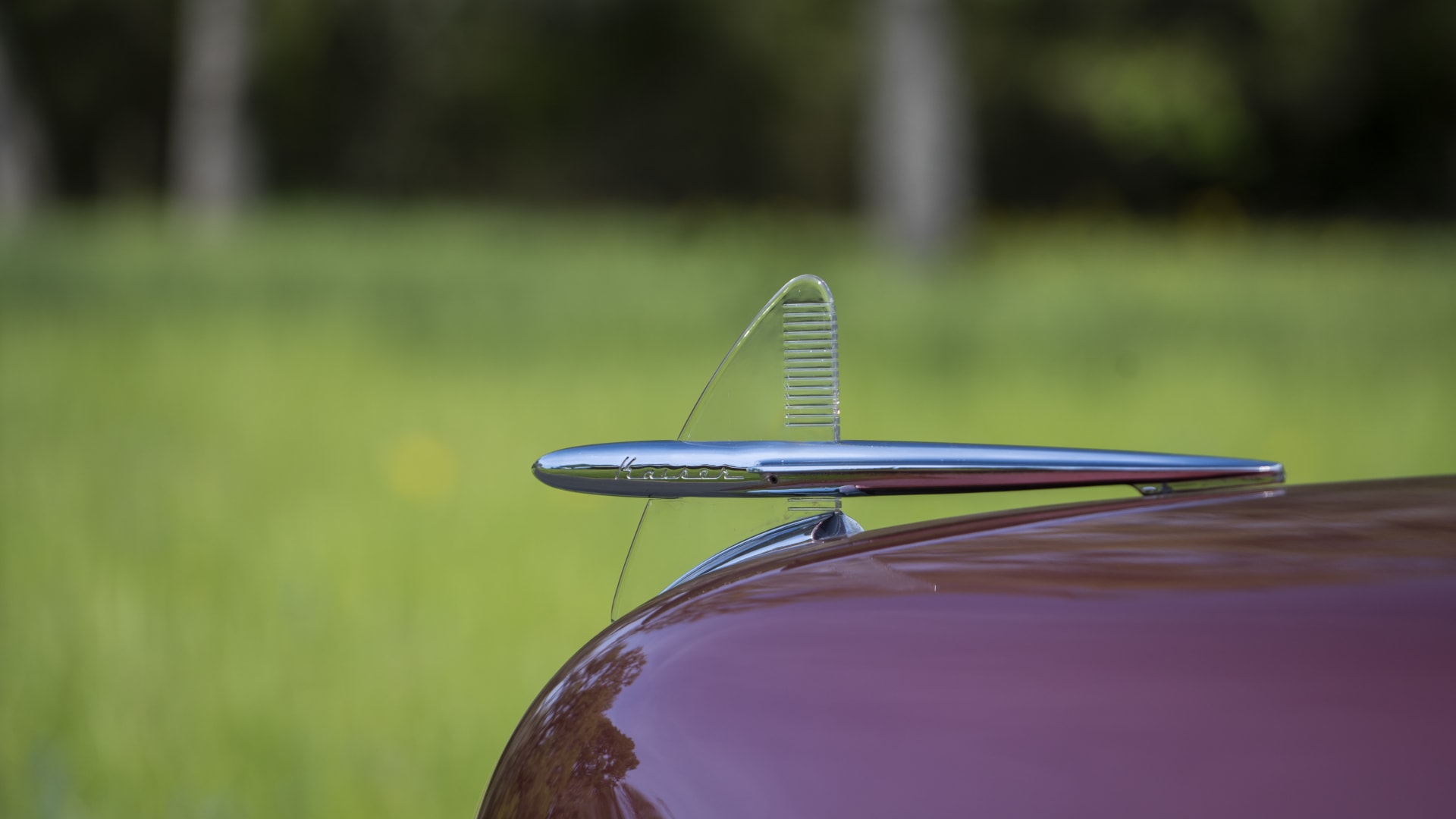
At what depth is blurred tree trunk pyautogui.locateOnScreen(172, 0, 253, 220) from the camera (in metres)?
13.8

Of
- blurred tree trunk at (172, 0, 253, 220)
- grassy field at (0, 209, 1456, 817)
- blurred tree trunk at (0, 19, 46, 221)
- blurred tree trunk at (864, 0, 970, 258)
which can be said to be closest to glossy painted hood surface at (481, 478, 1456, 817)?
grassy field at (0, 209, 1456, 817)

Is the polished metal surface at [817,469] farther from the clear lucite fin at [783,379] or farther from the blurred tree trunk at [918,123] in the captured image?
the blurred tree trunk at [918,123]

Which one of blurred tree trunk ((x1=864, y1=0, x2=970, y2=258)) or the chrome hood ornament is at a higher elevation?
blurred tree trunk ((x1=864, y1=0, x2=970, y2=258))

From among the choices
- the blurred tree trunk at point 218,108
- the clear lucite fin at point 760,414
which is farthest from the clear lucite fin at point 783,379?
the blurred tree trunk at point 218,108

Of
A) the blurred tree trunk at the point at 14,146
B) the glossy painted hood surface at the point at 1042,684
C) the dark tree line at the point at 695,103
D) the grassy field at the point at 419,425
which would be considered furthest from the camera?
the dark tree line at the point at 695,103

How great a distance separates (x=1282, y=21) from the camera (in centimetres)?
1114

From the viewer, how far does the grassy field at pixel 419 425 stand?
104 inches

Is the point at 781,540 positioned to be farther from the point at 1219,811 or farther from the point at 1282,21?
the point at 1282,21

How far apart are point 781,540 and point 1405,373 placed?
6374 mm

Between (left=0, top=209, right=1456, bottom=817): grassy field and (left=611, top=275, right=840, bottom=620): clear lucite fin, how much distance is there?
142 cm

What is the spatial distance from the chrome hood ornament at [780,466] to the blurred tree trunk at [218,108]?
1430cm

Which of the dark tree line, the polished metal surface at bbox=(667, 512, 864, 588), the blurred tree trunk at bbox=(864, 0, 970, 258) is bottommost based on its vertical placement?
the polished metal surface at bbox=(667, 512, 864, 588)

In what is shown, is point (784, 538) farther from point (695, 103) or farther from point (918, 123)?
point (695, 103)

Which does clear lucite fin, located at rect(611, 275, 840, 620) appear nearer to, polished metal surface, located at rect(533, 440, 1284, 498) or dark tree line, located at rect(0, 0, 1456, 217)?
polished metal surface, located at rect(533, 440, 1284, 498)
